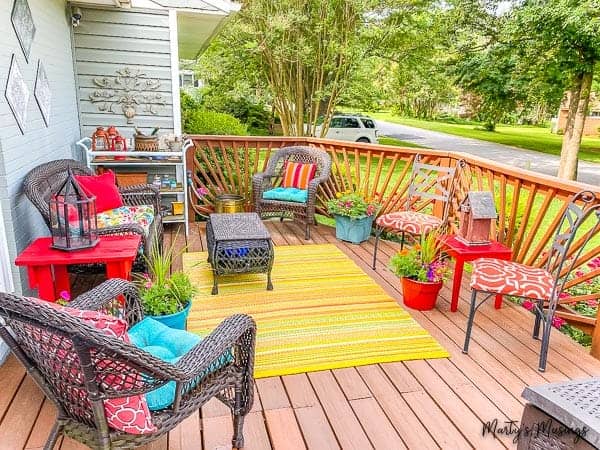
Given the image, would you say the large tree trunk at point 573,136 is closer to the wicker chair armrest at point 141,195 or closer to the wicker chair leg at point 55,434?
the wicker chair armrest at point 141,195

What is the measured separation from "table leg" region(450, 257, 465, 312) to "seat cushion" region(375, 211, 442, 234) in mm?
457

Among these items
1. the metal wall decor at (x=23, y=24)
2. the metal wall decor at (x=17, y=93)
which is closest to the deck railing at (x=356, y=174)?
the metal wall decor at (x=23, y=24)

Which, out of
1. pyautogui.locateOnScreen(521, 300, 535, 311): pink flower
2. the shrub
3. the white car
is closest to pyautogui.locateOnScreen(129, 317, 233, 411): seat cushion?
pyautogui.locateOnScreen(521, 300, 535, 311): pink flower

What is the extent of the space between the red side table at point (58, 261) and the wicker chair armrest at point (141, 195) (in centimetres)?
121

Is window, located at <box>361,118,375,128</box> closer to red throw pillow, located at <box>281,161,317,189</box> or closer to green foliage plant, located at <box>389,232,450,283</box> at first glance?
red throw pillow, located at <box>281,161,317,189</box>

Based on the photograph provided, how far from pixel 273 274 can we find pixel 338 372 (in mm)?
1489

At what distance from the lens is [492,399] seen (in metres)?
2.24

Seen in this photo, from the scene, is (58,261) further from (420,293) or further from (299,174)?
(299,174)

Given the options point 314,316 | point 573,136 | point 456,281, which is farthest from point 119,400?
point 573,136

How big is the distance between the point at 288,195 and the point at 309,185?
0.26 m

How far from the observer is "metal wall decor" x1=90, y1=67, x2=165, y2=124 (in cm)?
463

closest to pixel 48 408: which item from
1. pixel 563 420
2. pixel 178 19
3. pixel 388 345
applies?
pixel 388 345

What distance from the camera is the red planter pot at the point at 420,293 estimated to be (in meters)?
3.17

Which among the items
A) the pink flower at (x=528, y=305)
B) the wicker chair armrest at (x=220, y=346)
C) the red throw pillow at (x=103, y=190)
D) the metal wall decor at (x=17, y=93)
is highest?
the metal wall decor at (x=17, y=93)
